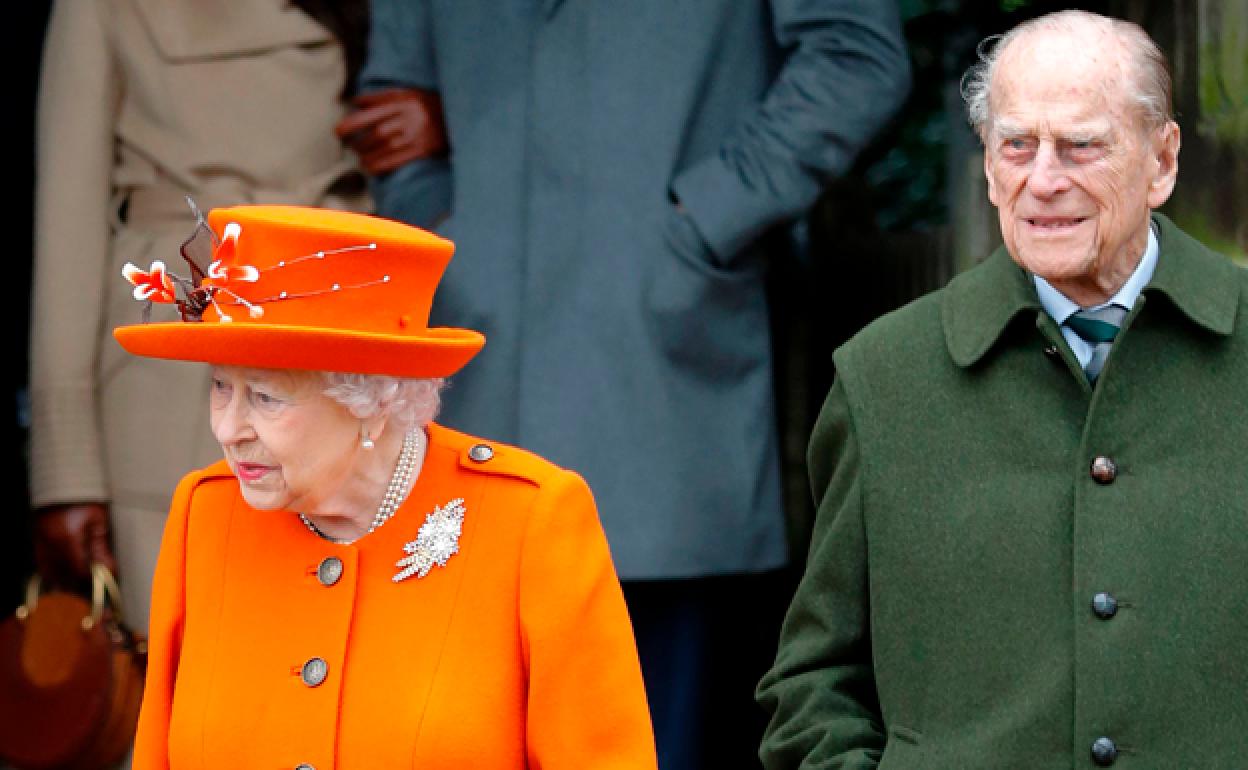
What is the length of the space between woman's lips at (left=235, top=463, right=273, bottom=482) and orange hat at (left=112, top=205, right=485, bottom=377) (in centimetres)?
15

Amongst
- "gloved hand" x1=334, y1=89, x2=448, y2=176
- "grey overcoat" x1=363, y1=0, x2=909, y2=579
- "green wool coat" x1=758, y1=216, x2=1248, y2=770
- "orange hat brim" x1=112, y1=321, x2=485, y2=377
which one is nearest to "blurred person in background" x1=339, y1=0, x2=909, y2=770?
"grey overcoat" x1=363, y1=0, x2=909, y2=579

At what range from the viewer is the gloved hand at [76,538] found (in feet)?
15.6

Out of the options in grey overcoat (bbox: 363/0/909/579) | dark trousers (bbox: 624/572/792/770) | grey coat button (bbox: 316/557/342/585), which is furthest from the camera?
dark trousers (bbox: 624/572/792/770)

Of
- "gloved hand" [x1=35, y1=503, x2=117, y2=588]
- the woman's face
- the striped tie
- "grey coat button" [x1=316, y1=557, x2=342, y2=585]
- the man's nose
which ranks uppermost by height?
the man's nose

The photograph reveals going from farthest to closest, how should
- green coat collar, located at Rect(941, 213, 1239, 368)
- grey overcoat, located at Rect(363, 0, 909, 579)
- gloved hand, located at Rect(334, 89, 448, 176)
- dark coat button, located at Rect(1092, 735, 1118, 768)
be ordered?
gloved hand, located at Rect(334, 89, 448, 176) < grey overcoat, located at Rect(363, 0, 909, 579) < green coat collar, located at Rect(941, 213, 1239, 368) < dark coat button, located at Rect(1092, 735, 1118, 768)

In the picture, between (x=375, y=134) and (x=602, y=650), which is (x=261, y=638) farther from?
(x=375, y=134)

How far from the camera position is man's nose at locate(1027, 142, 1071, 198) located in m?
2.84

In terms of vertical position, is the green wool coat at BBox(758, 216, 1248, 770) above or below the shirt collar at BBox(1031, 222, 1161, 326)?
below

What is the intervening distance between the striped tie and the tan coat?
230cm

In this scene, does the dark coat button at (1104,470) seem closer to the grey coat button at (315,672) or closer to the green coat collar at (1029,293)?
the green coat collar at (1029,293)

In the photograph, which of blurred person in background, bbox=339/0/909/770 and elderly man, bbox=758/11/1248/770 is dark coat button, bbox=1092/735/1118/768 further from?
blurred person in background, bbox=339/0/909/770

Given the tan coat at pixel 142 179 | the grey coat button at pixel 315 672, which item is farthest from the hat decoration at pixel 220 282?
A: the tan coat at pixel 142 179

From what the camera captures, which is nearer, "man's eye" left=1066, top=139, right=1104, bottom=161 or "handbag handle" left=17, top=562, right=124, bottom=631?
"man's eye" left=1066, top=139, right=1104, bottom=161

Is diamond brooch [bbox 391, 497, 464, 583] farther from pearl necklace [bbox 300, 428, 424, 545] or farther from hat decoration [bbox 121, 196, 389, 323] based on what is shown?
hat decoration [bbox 121, 196, 389, 323]
